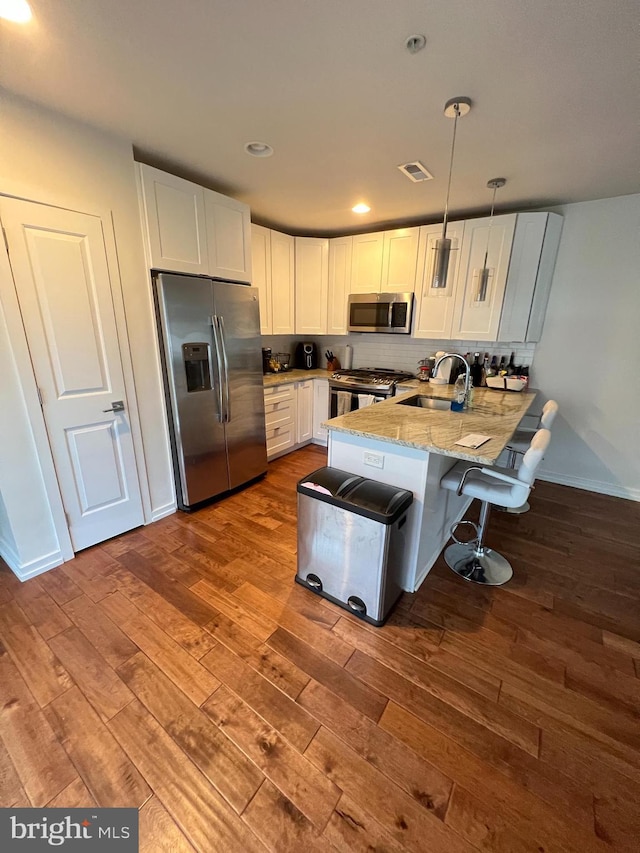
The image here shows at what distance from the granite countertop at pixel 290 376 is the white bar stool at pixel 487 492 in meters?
2.07

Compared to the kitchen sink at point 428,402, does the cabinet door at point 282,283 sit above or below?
above

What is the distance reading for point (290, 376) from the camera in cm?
396

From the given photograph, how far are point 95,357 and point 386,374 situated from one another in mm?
2833

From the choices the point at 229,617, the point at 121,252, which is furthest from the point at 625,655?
the point at 121,252

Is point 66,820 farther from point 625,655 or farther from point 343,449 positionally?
point 625,655

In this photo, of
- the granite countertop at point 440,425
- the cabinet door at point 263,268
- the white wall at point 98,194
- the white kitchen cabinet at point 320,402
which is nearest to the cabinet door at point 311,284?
the cabinet door at point 263,268

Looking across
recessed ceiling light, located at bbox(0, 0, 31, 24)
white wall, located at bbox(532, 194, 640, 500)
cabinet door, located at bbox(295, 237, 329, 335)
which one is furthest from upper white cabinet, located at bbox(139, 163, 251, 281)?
white wall, located at bbox(532, 194, 640, 500)

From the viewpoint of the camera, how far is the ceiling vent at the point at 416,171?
2.30 m

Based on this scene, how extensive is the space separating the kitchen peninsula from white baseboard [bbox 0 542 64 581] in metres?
1.87

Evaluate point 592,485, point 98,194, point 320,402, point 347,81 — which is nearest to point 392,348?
point 320,402

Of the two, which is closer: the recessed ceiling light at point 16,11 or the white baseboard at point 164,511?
the recessed ceiling light at point 16,11

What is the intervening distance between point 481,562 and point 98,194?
3.33 meters

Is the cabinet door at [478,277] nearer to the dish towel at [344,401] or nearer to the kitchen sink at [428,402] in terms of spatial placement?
the kitchen sink at [428,402]

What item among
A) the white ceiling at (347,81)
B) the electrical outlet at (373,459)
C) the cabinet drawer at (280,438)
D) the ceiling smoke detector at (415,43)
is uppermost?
the white ceiling at (347,81)
